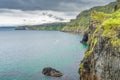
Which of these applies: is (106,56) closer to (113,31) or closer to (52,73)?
(113,31)

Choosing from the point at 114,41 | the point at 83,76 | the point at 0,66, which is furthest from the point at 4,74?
the point at 114,41

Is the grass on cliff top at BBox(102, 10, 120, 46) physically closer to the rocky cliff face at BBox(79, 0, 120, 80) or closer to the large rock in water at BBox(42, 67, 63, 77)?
the rocky cliff face at BBox(79, 0, 120, 80)

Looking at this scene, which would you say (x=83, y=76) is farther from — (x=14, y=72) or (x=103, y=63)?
(x=14, y=72)

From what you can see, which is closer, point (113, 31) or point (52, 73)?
point (113, 31)

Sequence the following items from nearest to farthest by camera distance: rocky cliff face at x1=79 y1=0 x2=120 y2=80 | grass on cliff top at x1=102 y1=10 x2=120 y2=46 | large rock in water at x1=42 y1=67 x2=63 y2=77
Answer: rocky cliff face at x1=79 y1=0 x2=120 y2=80
grass on cliff top at x1=102 y1=10 x2=120 y2=46
large rock in water at x1=42 y1=67 x2=63 y2=77

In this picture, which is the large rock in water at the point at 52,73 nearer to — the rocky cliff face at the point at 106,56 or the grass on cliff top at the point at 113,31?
the rocky cliff face at the point at 106,56

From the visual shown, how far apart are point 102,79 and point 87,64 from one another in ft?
46.4

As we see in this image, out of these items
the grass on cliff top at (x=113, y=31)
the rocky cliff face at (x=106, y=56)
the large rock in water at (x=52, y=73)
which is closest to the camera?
the rocky cliff face at (x=106, y=56)

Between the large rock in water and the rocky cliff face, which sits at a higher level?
the rocky cliff face

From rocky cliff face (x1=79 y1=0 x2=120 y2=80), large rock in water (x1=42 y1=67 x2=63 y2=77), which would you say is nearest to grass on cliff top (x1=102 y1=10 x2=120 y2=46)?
rocky cliff face (x1=79 y1=0 x2=120 y2=80)

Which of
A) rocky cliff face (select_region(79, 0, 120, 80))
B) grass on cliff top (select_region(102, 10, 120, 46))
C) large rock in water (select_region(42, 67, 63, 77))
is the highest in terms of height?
grass on cliff top (select_region(102, 10, 120, 46))

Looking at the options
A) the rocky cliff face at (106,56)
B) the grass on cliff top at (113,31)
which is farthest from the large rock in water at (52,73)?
the grass on cliff top at (113,31)

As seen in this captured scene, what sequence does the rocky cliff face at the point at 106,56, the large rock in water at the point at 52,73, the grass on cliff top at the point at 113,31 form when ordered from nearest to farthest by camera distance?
the rocky cliff face at the point at 106,56 < the grass on cliff top at the point at 113,31 < the large rock in water at the point at 52,73

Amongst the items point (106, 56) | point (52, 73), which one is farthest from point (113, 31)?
point (52, 73)
